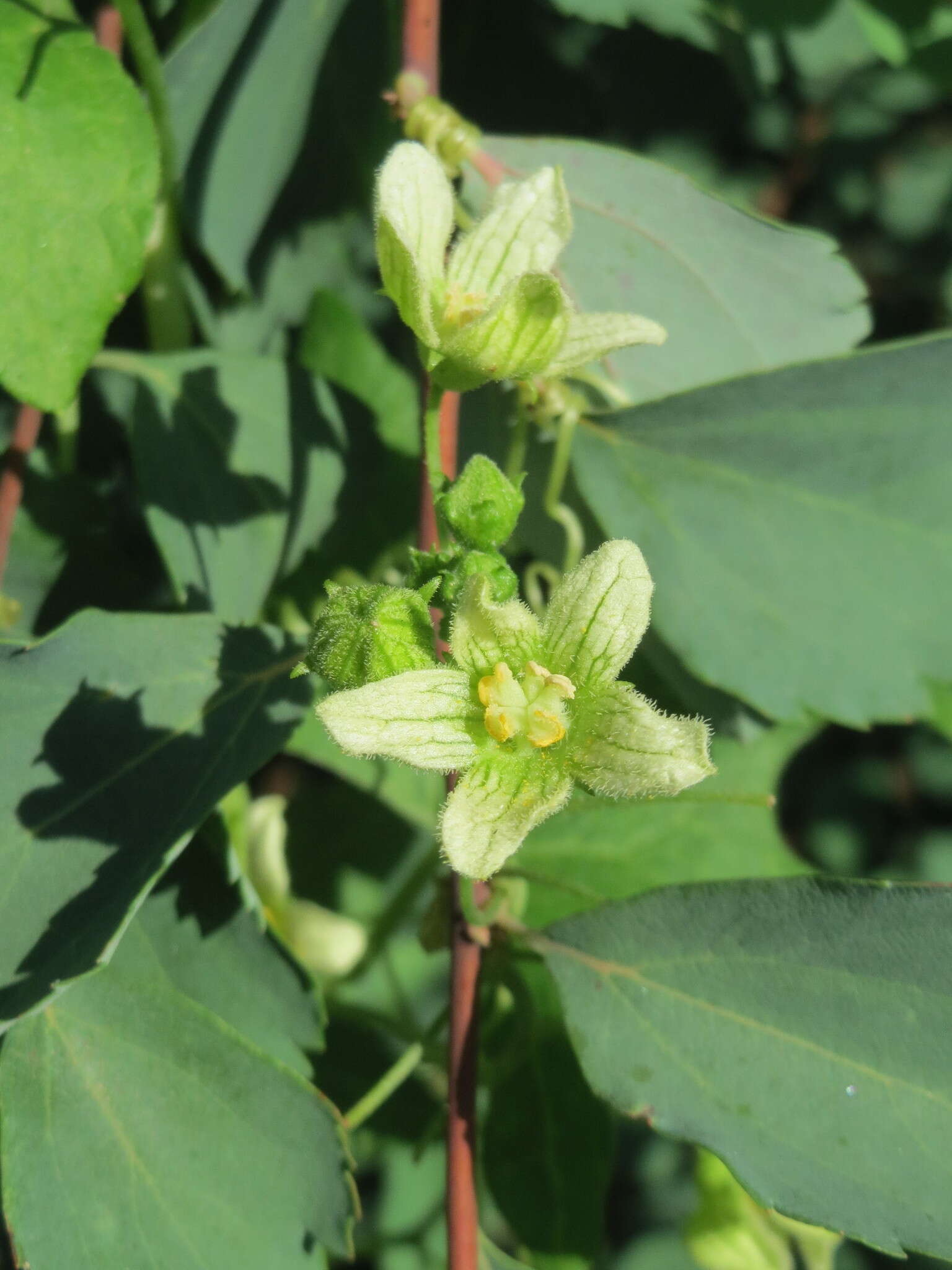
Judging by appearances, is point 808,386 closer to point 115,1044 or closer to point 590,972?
point 590,972

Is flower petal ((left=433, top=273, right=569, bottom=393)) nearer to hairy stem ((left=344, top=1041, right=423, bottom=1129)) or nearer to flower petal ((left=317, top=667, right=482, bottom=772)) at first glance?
flower petal ((left=317, top=667, right=482, bottom=772))

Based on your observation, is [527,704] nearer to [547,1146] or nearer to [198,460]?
[198,460]

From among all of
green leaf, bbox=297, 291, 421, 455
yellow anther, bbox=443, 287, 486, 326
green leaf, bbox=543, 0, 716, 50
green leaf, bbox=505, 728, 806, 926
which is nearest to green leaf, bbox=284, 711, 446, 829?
green leaf, bbox=505, 728, 806, 926

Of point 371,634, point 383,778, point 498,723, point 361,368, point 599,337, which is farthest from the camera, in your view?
point 383,778

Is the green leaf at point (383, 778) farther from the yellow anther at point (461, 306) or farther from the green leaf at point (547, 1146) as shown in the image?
the yellow anther at point (461, 306)

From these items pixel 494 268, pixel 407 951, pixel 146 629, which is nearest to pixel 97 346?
pixel 146 629

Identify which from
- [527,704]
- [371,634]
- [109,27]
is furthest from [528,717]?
[109,27]
